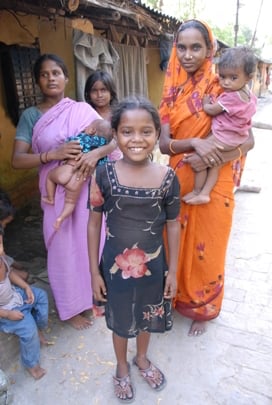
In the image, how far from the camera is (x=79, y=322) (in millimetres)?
2484

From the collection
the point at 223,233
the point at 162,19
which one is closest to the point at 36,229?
the point at 223,233

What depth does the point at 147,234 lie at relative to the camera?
167cm

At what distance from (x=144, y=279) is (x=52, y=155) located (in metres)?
0.93

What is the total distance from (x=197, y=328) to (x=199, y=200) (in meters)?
0.99

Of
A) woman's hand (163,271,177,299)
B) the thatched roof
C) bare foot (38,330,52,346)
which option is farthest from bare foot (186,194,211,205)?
the thatched roof

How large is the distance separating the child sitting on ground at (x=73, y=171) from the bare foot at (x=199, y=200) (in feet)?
2.02

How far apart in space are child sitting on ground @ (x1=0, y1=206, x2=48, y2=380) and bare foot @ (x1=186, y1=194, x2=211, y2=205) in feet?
3.58

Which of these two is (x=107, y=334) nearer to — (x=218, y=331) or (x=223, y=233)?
(x=218, y=331)

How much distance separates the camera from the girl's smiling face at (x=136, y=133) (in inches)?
59.7

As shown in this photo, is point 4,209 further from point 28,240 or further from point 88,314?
point 28,240

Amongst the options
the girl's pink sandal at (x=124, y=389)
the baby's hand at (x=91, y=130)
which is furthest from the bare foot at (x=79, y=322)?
the baby's hand at (x=91, y=130)

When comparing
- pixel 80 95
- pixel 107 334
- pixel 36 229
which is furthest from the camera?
pixel 80 95

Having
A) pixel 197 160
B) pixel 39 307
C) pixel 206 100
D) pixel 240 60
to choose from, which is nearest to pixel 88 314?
pixel 39 307

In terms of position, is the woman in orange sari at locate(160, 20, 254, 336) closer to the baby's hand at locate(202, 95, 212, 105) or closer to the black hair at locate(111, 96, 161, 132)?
the baby's hand at locate(202, 95, 212, 105)
